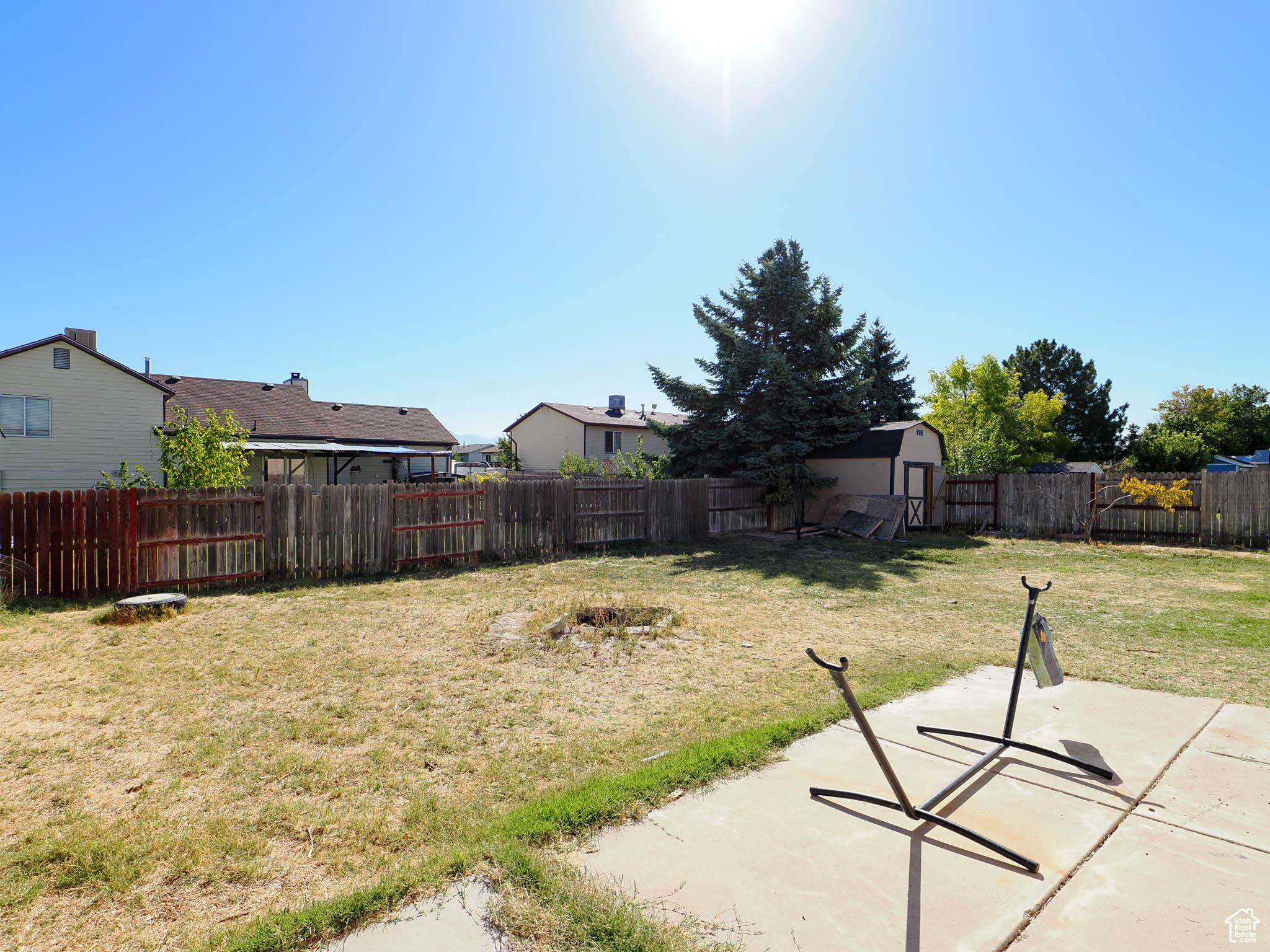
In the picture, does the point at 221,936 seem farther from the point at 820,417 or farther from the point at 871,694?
the point at 820,417

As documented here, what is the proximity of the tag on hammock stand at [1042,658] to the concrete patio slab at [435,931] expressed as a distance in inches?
122

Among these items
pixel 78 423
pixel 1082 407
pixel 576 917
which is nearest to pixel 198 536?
pixel 576 917

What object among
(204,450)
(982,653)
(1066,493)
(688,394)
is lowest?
(982,653)

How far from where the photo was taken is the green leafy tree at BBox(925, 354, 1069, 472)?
115ft

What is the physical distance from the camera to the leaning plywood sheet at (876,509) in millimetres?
17969

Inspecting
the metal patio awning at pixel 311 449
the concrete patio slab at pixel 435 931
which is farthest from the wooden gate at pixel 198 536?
the metal patio awning at pixel 311 449

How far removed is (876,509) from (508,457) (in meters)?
28.7

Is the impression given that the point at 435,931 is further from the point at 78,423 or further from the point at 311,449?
the point at 78,423

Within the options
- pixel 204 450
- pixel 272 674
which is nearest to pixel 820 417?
pixel 204 450

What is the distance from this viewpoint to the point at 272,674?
5.79 meters

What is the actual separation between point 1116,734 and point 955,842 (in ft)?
6.52

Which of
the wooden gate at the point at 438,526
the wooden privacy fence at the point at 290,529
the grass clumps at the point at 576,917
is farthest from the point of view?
the wooden gate at the point at 438,526

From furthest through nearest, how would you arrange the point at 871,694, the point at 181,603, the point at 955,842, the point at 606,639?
the point at 181,603, the point at 606,639, the point at 871,694, the point at 955,842

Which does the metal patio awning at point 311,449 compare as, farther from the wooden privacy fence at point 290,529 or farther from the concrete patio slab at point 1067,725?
the concrete patio slab at point 1067,725
